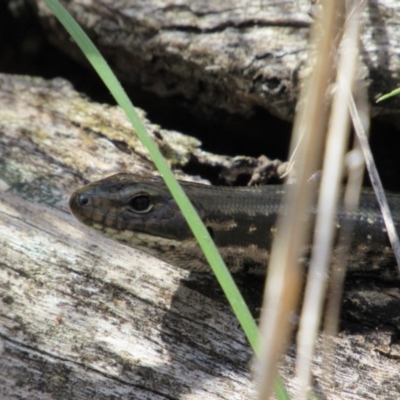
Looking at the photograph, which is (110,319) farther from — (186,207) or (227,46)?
(227,46)

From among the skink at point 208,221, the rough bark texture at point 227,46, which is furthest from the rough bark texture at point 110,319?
the rough bark texture at point 227,46

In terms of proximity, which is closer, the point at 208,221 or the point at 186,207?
the point at 186,207

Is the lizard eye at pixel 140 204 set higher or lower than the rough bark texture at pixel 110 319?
higher

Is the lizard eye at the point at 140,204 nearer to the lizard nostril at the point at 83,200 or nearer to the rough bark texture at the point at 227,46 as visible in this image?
the lizard nostril at the point at 83,200

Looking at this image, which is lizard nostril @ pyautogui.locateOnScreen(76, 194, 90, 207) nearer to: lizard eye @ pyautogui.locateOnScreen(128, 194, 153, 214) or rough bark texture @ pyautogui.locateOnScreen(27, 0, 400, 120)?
lizard eye @ pyautogui.locateOnScreen(128, 194, 153, 214)

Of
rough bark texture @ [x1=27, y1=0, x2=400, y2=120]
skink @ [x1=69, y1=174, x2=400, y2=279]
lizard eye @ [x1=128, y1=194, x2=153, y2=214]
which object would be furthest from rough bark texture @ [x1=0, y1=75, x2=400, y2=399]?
rough bark texture @ [x1=27, y1=0, x2=400, y2=120]

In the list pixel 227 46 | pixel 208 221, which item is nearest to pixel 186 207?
pixel 208 221

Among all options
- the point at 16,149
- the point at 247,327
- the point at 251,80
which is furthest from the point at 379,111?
the point at 247,327
